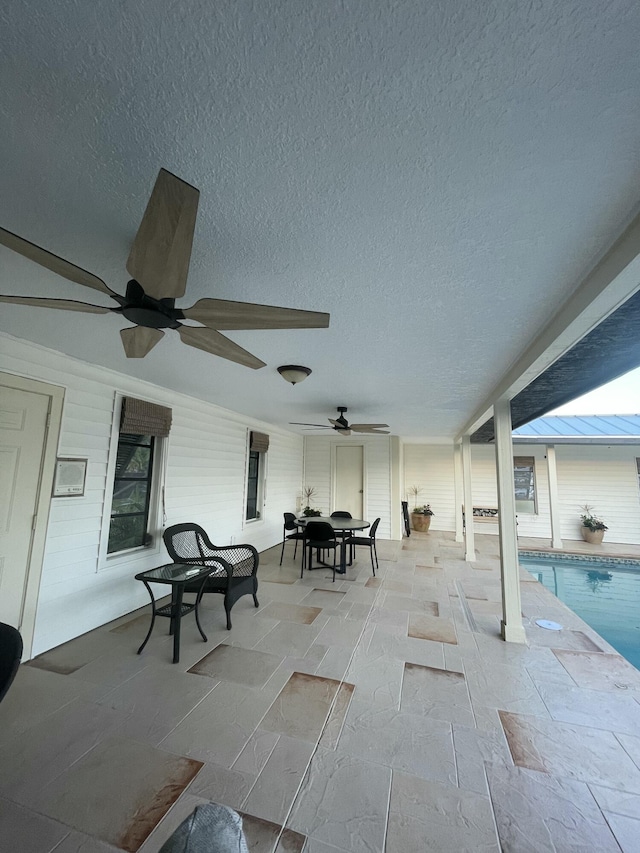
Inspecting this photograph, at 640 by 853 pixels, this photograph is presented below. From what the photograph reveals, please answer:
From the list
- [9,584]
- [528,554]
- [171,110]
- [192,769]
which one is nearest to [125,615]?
[9,584]

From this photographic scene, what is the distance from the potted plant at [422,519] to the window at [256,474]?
4.70 metres

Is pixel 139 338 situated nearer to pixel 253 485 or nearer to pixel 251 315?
pixel 251 315

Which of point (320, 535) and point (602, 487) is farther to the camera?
point (602, 487)

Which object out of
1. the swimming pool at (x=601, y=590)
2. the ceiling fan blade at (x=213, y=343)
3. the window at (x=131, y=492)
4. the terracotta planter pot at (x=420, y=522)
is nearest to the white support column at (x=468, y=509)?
the swimming pool at (x=601, y=590)

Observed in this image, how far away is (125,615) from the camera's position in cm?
365

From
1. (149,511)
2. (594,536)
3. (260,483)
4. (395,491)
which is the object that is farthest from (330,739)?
(594,536)

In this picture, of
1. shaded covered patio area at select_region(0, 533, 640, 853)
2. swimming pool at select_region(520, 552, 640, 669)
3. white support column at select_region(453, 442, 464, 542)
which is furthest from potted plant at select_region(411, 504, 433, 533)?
shaded covered patio area at select_region(0, 533, 640, 853)

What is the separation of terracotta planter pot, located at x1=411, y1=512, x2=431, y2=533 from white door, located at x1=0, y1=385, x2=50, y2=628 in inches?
330

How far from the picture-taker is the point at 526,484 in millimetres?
9070

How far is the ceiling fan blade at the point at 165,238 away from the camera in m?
0.97

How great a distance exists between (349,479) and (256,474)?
2678mm

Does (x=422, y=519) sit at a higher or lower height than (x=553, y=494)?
lower

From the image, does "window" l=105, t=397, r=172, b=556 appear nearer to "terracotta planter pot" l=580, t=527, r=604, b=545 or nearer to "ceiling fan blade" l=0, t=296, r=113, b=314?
"ceiling fan blade" l=0, t=296, r=113, b=314

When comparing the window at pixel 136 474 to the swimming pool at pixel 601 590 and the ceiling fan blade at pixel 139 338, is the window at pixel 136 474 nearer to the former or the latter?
the ceiling fan blade at pixel 139 338
